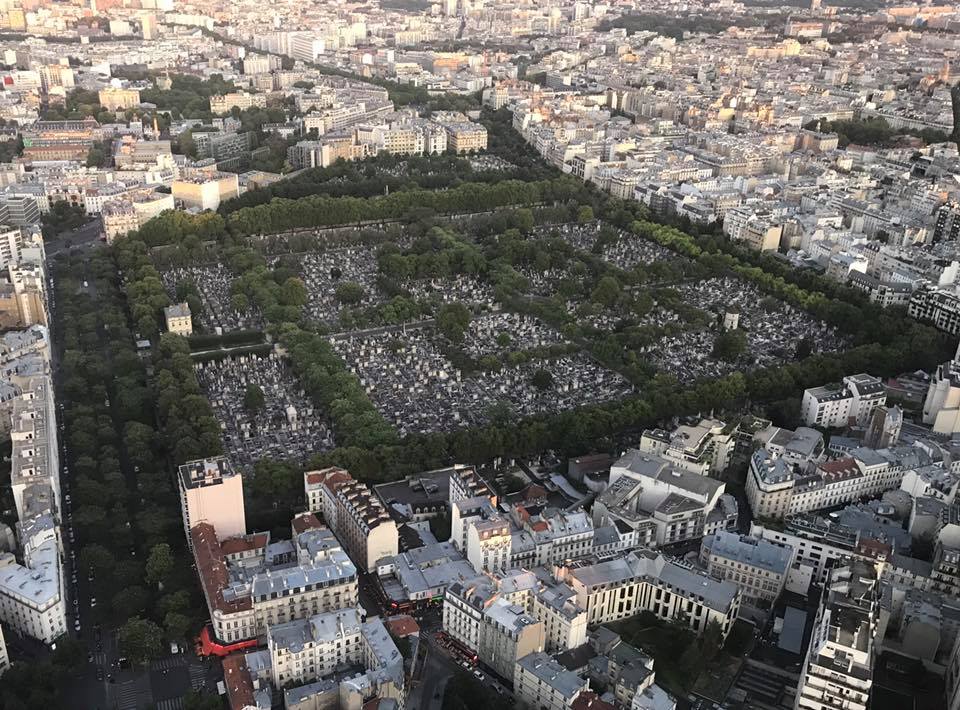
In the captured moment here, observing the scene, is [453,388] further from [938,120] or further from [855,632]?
[938,120]

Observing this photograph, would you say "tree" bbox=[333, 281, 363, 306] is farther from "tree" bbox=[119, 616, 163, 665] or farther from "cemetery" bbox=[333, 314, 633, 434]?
"tree" bbox=[119, 616, 163, 665]

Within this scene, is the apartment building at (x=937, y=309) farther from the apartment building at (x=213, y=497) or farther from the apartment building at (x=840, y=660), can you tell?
the apartment building at (x=213, y=497)

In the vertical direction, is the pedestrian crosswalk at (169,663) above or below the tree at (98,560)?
below

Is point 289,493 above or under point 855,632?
under

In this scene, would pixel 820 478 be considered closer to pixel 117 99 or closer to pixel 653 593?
pixel 653 593

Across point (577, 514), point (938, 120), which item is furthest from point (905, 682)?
point (938, 120)

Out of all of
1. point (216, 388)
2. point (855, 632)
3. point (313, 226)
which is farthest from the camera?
point (313, 226)

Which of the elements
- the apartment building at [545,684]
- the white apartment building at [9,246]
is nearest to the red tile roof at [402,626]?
the apartment building at [545,684]

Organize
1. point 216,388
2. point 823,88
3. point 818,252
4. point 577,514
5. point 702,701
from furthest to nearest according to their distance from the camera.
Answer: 1. point 823,88
2. point 818,252
3. point 216,388
4. point 577,514
5. point 702,701
